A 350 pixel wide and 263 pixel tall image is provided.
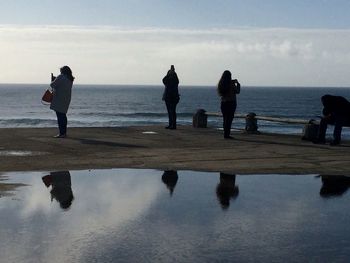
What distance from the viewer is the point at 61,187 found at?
7.71m

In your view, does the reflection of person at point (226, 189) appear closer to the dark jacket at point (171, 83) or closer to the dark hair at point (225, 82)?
the dark hair at point (225, 82)

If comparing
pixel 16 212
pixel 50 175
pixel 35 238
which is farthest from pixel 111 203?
pixel 50 175

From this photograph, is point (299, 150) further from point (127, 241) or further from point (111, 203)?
point (127, 241)

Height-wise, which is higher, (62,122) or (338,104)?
(338,104)

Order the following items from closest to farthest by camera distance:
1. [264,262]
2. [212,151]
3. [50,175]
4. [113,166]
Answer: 1. [264,262]
2. [50,175]
3. [113,166]
4. [212,151]

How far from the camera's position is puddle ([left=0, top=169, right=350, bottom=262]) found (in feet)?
15.8

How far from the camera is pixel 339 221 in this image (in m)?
6.00

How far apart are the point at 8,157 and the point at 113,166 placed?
7.16 ft

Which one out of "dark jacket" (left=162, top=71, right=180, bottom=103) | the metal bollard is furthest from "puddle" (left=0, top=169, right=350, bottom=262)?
the metal bollard

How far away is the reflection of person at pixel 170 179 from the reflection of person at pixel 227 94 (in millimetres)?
5843

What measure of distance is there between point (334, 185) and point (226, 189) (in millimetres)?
1646

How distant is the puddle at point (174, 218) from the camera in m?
4.81

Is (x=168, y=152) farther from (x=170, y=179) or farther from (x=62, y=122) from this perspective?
(x=62, y=122)

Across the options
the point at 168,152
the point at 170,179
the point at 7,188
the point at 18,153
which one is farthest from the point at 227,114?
the point at 7,188
